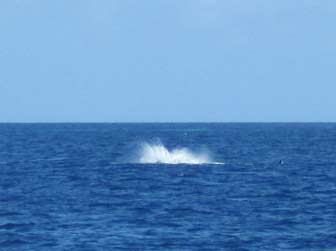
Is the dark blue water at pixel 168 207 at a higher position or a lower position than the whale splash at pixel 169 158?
lower

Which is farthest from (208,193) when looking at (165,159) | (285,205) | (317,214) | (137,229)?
(165,159)

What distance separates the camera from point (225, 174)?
67000mm

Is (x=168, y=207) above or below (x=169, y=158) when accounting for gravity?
below

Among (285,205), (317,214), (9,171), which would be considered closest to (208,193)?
(285,205)

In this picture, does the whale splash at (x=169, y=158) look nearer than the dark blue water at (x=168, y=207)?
No

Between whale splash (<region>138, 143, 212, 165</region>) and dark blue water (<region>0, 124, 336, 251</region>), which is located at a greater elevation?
whale splash (<region>138, 143, 212, 165</region>)

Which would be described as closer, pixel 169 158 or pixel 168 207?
pixel 168 207

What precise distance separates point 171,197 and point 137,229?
11.9 metres

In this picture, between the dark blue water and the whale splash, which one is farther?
the whale splash

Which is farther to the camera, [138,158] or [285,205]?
[138,158]

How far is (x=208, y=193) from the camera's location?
5278 cm

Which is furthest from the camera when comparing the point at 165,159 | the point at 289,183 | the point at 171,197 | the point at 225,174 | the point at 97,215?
the point at 165,159

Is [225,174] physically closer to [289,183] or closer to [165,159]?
[289,183]

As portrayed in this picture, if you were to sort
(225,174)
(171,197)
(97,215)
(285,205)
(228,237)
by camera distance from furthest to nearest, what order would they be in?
(225,174)
(171,197)
(285,205)
(97,215)
(228,237)
